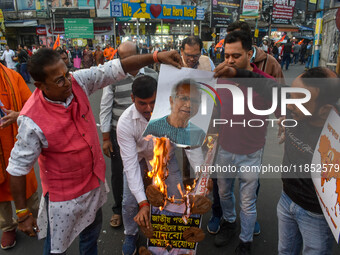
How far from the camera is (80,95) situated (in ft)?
6.08

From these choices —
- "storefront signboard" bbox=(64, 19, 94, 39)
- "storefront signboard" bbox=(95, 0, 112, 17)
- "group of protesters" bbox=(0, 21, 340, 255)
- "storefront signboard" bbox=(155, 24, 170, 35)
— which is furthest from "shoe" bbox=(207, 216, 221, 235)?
"storefront signboard" bbox=(155, 24, 170, 35)

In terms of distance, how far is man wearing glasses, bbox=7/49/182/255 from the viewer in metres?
1.59

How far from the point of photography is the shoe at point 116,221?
298 centimetres

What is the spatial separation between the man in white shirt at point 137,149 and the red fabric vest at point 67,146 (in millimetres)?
311

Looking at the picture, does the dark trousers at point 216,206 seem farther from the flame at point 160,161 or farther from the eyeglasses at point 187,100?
the eyeglasses at point 187,100

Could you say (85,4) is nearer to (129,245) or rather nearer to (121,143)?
(121,143)

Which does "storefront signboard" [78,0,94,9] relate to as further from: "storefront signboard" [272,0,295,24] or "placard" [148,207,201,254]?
"placard" [148,207,201,254]

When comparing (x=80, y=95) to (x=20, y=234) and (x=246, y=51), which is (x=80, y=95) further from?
(x=20, y=234)

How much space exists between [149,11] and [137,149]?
12.8m

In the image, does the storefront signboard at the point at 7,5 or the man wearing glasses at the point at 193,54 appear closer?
the man wearing glasses at the point at 193,54

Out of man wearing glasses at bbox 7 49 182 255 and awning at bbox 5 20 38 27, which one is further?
awning at bbox 5 20 38 27

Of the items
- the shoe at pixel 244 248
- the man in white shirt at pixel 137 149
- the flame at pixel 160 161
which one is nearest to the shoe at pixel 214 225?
the shoe at pixel 244 248

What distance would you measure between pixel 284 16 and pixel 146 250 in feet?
95.2

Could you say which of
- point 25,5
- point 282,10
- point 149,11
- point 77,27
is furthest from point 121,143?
point 25,5
